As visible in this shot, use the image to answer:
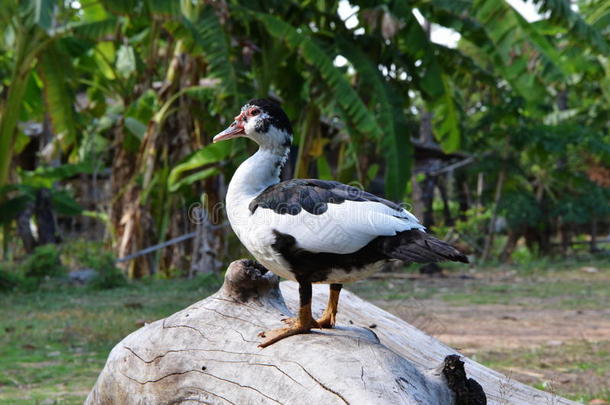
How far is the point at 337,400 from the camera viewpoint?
244 cm

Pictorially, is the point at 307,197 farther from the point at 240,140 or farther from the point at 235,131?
the point at 240,140

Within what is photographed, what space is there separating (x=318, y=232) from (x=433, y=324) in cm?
469

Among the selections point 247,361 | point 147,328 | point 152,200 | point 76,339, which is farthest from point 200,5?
point 247,361

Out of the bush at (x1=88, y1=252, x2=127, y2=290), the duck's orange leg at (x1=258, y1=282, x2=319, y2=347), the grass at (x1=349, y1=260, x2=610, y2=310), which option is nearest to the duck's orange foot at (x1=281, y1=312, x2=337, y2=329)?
the duck's orange leg at (x1=258, y1=282, x2=319, y2=347)

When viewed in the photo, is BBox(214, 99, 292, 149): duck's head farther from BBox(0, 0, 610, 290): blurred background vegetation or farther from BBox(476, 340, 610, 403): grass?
BBox(0, 0, 610, 290): blurred background vegetation

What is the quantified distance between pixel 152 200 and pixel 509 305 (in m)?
5.97

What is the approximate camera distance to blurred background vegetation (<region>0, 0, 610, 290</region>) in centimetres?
991

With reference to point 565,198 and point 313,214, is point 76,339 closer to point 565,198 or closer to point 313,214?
point 313,214

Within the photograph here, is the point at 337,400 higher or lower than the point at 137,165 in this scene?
lower

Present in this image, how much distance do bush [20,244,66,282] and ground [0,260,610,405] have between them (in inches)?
27.1

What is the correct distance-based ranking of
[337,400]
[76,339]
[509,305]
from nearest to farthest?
[337,400]
[76,339]
[509,305]

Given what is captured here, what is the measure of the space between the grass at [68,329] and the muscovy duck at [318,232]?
2353mm

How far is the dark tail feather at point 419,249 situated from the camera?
2537mm

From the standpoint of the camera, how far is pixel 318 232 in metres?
2.79
